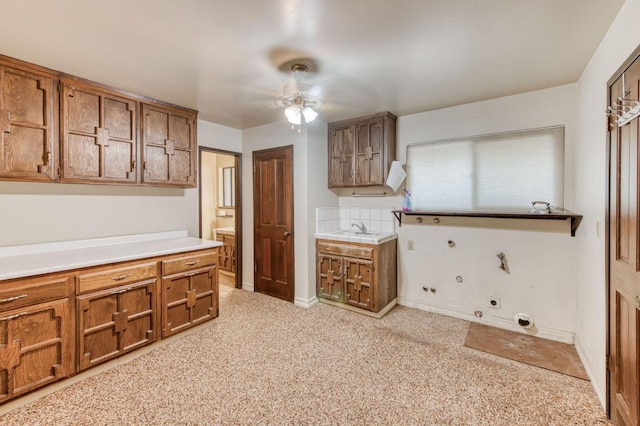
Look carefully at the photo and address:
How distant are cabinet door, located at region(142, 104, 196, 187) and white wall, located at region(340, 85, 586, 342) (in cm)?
243

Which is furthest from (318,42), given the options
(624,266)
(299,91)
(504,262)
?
(504,262)

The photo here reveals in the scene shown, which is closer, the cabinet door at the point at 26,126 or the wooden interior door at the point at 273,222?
the cabinet door at the point at 26,126

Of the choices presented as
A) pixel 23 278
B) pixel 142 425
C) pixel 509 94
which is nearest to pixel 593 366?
pixel 509 94

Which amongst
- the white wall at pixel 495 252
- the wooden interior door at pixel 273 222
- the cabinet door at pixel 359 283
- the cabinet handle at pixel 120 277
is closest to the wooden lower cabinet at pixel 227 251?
the wooden interior door at pixel 273 222

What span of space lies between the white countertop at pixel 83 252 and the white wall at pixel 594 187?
3245 mm

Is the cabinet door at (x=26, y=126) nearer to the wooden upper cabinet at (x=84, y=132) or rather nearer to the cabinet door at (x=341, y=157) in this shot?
the wooden upper cabinet at (x=84, y=132)

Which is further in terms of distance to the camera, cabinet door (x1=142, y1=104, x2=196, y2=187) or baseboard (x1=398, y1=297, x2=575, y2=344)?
→ cabinet door (x1=142, y1=104, x2=196, y2=187)

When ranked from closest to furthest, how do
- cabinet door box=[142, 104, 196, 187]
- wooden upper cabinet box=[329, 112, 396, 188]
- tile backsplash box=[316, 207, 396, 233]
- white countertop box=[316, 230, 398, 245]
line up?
1. cabinet door box=[142, 104, 196, 187]
2. white countertop box=[316, 230, 398, 245]
3. wooden upper cabinet box=[329, 112, 396, 188]
4. tile backsplash box=[316, 207, 396, 233]

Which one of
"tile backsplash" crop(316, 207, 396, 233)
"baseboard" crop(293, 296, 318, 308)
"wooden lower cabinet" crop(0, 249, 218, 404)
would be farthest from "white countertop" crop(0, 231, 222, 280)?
"tile backsplash" crop(316, 207, 396, 233)

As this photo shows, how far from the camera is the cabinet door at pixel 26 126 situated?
6.73 ft

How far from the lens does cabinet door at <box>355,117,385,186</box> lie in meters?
3.40

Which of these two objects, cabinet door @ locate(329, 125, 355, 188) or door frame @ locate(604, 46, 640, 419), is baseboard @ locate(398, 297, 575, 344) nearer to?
door frame @ locate(604, 46, 640, 419)

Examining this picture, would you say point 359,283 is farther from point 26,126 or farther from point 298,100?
point 26,126

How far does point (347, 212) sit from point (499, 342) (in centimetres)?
227
